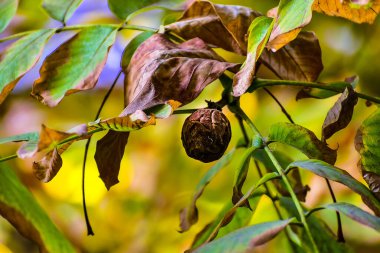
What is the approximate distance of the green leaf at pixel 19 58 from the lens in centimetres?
42

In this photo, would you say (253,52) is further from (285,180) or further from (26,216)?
(26,216)

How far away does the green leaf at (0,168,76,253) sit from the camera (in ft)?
1.39

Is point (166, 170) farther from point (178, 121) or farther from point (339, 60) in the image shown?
point (339, 60)

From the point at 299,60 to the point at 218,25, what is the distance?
→ 6 centimetres

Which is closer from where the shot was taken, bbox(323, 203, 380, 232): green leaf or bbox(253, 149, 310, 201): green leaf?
bbox(323, 203, 380, 232): green leaf

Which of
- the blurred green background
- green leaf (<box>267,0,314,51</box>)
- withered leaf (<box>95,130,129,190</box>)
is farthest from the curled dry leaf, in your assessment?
the blurred green background

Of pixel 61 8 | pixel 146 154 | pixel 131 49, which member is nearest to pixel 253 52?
pixel 131 49

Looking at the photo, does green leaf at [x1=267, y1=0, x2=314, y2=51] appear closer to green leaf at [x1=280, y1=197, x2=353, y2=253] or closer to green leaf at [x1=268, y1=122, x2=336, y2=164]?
green leaf at [x1=268, y1=122, x2=336, y2=164]

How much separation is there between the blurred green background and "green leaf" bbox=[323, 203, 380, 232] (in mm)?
507

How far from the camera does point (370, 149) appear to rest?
1.22 ft

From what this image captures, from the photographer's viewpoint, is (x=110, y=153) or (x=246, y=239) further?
(x=110, y=153)

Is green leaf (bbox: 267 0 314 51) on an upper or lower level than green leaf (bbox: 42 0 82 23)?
upper

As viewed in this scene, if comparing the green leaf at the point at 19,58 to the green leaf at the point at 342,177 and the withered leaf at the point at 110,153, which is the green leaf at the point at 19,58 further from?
the green leaf at the point at 342,177

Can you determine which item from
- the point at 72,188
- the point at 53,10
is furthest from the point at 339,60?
the point at 53,10
